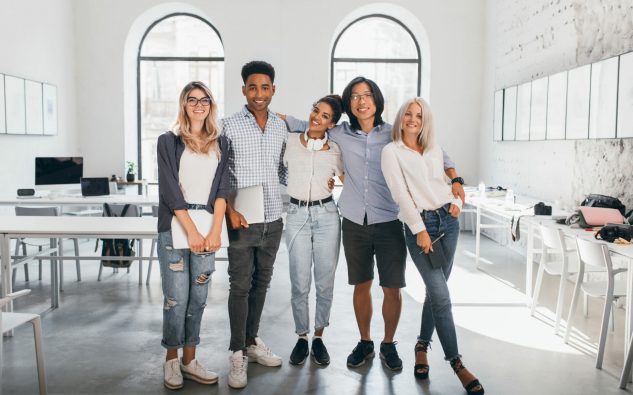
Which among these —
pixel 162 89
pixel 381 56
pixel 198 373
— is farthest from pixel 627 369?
pixel 162 89

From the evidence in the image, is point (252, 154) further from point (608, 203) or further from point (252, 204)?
point (608, 203)

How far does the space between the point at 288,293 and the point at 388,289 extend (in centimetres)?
202

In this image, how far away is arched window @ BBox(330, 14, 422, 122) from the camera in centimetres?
960

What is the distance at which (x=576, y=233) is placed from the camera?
3.90 meters

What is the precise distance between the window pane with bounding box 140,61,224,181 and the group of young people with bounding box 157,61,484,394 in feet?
22.1

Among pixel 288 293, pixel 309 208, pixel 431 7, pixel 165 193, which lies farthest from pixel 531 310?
pixel 431 7

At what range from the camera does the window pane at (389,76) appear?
966 centimetres

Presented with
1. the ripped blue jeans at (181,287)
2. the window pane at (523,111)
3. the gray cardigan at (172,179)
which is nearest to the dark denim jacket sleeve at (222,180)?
the gray cardigan at (172,179)

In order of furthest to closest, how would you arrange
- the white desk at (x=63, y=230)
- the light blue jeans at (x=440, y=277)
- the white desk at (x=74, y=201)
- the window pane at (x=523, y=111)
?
1. the window pane at (x=523, y=111)
2. the white desk at (x=74, y=201)
3. the white desk at (x=63, y=230)
4. the light blue jeans at (x=440, y=277)

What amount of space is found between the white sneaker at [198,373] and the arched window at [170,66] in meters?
6.81

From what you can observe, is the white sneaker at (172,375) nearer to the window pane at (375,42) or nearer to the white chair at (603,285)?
the white chair at (603,285)

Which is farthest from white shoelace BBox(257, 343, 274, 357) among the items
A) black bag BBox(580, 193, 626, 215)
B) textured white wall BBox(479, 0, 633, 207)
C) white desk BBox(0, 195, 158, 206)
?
textured white wall BBox(479, 0, 633, 207)

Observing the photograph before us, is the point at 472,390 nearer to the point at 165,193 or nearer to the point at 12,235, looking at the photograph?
the point at 165,193

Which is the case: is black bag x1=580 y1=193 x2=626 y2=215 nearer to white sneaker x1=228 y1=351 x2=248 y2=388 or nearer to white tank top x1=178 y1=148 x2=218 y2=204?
white sneaker x1=228 y1=351 x2=248 y2=388
